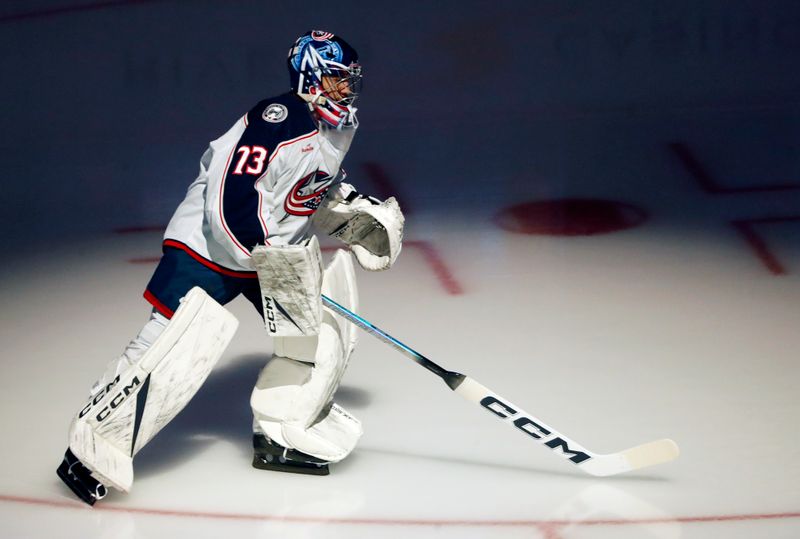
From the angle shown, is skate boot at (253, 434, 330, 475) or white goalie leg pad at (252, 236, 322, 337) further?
skate boot at (253, 434, 330, 475)

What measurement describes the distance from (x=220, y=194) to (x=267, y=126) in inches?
8.2

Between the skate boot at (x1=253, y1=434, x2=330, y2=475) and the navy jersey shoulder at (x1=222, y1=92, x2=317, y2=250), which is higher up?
the navy jersey shoulder at (x1=222, y1=92, x2=317, y2=250)

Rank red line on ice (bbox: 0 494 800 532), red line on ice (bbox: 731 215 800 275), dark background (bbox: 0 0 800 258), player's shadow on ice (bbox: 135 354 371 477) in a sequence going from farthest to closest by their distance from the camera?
dark background (bbox: 0 0 800 258)
red line on ice (bbox: 731 215 800 275)
player's shadow on ice (bbox: 135 354 371 477)
red line on ice (bbox: 0 494 800 532)

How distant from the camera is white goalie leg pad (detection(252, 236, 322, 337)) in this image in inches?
141

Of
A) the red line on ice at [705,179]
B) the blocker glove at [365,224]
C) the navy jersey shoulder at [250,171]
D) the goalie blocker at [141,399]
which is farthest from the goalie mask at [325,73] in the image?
the red line on ice at [705,179]

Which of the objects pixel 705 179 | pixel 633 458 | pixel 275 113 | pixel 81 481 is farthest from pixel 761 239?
pixel 81 481

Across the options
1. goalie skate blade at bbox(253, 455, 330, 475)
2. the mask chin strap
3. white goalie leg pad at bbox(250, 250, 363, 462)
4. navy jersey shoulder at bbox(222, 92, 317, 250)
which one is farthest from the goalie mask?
goalie skate blade at bbox(253, 455, 330, 475)

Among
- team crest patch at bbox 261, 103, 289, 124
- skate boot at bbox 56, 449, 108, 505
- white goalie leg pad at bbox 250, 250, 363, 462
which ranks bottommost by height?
skate boot at bbox 56, 449, 108, 505

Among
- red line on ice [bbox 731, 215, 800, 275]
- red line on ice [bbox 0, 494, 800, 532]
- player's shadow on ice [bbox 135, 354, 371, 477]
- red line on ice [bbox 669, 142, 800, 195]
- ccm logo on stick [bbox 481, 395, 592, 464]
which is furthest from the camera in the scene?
red line on ice [bbox 669, 142, 800, 195]

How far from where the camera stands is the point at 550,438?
3.80 meters

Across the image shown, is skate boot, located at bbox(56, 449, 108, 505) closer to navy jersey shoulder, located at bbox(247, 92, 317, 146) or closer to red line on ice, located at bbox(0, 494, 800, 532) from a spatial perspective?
red line on ice, located at bbox(0, 494, 800, 532)

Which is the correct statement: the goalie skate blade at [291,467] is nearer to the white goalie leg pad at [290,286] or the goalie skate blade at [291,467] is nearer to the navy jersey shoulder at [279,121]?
the white goalie leg pad at [290,286]

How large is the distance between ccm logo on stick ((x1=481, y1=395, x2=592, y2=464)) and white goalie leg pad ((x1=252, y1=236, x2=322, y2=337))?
0.51 m

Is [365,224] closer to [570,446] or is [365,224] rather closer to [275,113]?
[275,113]
